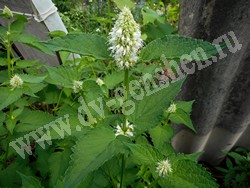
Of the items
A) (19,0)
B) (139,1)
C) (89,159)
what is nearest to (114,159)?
(89,159)

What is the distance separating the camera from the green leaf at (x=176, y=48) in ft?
1.89

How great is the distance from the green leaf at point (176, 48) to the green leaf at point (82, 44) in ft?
0.36

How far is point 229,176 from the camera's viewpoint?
1.90 m

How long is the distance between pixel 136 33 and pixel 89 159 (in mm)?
359

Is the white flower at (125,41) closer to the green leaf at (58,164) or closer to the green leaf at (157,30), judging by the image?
the green leaf at (58,164)

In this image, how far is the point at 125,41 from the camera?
604 mm

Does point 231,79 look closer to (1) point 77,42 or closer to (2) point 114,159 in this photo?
(2) point 114,159

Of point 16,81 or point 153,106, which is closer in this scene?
point 153,106

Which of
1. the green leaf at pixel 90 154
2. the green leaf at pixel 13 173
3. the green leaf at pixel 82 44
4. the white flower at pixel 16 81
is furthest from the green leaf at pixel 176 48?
the green leaf at pixel 13 173

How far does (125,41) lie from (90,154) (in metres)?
0.32

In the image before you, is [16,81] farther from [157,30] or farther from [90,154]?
[157,30]

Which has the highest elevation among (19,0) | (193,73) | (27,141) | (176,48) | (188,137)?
(19,0)

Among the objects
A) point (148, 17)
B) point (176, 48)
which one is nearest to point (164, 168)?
point (176, 48)

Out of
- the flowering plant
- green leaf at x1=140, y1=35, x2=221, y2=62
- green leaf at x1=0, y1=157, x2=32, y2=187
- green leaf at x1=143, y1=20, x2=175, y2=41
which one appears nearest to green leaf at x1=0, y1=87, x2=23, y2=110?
the flowering plant
